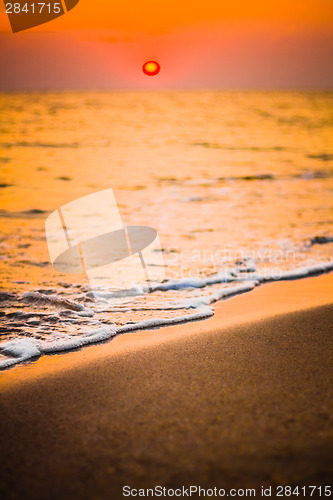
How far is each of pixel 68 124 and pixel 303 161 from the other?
15.1 metres

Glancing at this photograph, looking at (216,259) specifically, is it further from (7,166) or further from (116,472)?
(7,166)

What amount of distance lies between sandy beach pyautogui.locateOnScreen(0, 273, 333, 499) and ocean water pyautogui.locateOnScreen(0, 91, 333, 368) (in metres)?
0.53

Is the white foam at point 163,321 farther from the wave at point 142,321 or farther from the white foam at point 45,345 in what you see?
the white foam at point 45,345

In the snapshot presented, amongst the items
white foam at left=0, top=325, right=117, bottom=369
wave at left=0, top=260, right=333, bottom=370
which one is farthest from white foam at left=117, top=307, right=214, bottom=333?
white foam at left=0, top=325, right=117, bottom=369

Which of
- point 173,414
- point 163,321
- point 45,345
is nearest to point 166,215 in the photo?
point 163,321

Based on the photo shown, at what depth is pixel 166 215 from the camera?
810cm

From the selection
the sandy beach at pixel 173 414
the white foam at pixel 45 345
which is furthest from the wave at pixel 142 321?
the sandy beach at pixel 173 414

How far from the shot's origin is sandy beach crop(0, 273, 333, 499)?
1.69 metres

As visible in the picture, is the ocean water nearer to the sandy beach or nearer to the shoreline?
the shoreline

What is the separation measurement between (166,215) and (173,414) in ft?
20.3

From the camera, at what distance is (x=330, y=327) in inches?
125

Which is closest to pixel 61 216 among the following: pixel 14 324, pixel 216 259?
pixel 216 259

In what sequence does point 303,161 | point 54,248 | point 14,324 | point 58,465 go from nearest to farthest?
point 58,465, point 14,324, point 54,248, point 303,161

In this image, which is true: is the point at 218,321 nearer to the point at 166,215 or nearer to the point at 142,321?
the point at 142,321
